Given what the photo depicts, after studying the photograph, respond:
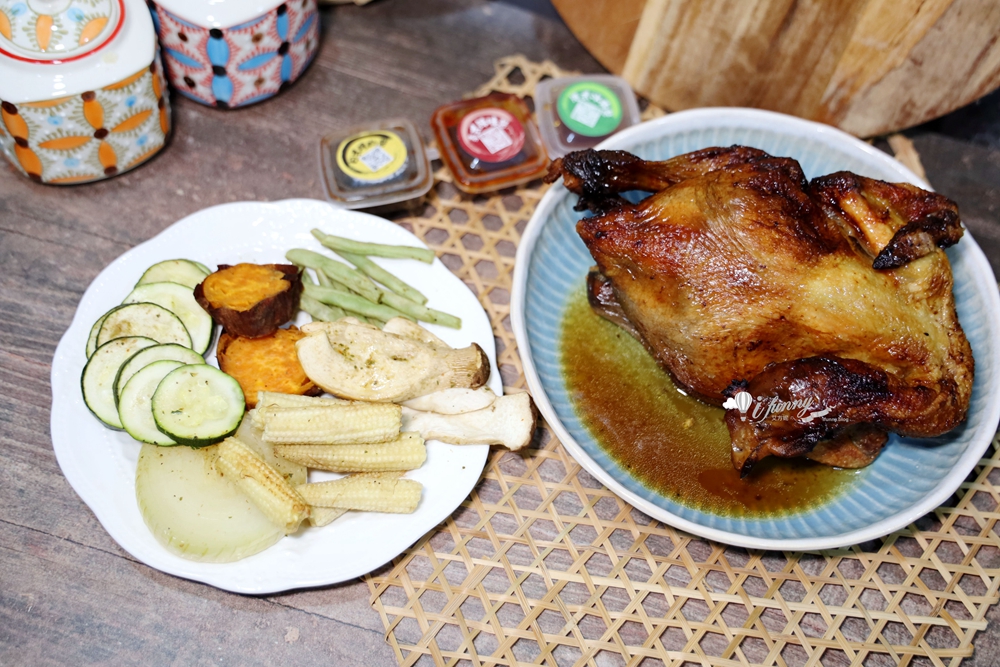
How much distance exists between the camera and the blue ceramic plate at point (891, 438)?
6.67ft

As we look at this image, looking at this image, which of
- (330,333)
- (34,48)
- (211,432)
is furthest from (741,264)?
(34,48)

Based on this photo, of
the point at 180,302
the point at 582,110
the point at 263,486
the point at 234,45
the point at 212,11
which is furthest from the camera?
the point at 582,110

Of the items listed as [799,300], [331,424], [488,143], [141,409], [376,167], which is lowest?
[141,409]

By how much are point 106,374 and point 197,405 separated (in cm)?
31

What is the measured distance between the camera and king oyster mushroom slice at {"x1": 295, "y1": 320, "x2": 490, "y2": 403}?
210cm

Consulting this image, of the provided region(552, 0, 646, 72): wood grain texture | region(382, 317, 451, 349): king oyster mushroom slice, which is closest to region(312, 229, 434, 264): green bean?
region(382, 317, 451, 349): king oyster mushroom slice

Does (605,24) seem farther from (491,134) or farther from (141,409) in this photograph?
(141,409)

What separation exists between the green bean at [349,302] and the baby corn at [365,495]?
1.83 ft

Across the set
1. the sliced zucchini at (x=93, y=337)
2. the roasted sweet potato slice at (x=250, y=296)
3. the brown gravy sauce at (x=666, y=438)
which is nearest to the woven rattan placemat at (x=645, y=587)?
the brown gravy sauce at (x=666, y=438)

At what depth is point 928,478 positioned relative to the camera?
7.00 ft

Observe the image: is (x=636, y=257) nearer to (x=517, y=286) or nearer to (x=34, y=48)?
(x=517, y=286)

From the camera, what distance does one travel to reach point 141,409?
6.50ft

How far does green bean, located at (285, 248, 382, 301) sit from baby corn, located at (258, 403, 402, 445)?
467 mm

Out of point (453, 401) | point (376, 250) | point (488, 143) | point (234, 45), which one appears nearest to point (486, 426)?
point (453, 401)
